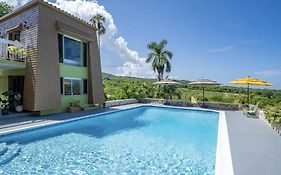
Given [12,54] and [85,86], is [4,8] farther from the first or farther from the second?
[12,54]

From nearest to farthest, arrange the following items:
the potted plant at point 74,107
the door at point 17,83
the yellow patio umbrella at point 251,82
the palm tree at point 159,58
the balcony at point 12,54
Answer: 1. the balcony at point 12,54
2. the door at point 17,83
3. the potted plant at point 74,107
4. the yellow patio umbrella at point 251,82
5. the palm tree at point 159,58

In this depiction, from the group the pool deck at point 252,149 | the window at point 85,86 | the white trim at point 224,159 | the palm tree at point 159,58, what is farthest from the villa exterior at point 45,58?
the palm tree at point 159,58

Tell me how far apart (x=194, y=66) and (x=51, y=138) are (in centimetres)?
2466

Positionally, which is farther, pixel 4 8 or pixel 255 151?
pixel 4 8

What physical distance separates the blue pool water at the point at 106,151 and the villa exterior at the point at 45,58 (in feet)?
11.8

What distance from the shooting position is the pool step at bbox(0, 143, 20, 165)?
22.6 ft

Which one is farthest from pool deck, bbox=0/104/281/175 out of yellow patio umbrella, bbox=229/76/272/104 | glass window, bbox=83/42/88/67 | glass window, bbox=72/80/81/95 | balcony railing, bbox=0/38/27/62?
glass window, bbox=83/42/88/67

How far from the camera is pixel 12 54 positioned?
13891mm

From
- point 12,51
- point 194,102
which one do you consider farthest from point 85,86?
point 194,102

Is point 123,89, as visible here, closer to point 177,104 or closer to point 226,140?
point 177,104

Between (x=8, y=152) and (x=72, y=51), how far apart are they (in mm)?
11699

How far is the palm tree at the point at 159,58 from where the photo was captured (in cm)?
3338

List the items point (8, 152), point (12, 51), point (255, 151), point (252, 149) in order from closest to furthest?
point (255, 151), point (252, 149), point (8, 152), point (12, 51)

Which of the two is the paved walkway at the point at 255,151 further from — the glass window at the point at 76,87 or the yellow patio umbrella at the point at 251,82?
the glass window at the point at 76,87
